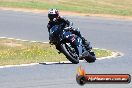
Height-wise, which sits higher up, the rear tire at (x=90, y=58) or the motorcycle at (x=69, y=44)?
the motorcycle at (x=69, y=44)

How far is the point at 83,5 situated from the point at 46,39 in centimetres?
2157

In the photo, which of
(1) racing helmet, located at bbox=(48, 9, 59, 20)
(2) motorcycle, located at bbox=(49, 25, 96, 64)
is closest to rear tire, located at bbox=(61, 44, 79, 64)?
(2) motorcycle, located at bbox=(49, 25, 96, 64)

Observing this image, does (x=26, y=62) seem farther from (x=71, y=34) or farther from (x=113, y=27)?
(x=113, y=27)

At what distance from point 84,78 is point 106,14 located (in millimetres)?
39884

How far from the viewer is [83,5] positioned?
51906 mm

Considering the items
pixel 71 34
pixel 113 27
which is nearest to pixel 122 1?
pixel 113 27

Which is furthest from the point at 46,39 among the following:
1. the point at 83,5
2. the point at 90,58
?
the point at 90,58

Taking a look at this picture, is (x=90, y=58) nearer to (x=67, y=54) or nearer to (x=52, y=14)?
(x=67, y=54)

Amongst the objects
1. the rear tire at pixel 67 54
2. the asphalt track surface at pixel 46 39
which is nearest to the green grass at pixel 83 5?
the asphalt track surface at pixel 46 39

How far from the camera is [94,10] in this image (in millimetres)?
48531

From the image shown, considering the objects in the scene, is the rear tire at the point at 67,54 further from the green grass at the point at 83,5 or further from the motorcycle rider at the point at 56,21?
the green grass at the point at 83,5

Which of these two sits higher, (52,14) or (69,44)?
(52,14)

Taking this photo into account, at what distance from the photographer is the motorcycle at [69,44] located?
27.6 feet

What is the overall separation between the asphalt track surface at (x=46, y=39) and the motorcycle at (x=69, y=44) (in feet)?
6.22
